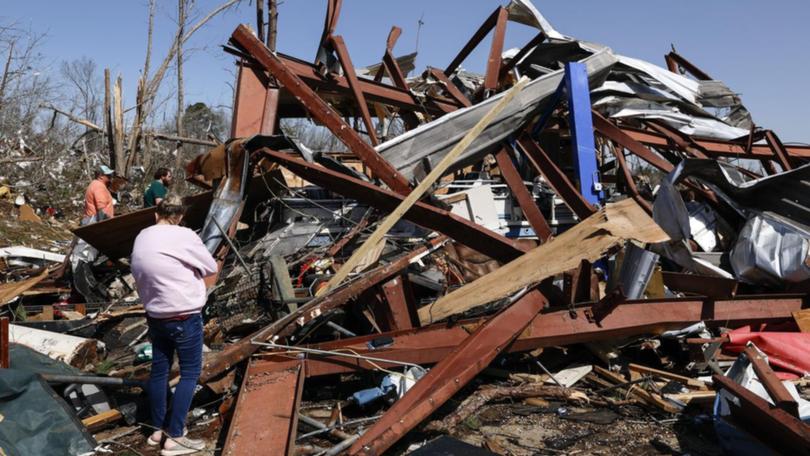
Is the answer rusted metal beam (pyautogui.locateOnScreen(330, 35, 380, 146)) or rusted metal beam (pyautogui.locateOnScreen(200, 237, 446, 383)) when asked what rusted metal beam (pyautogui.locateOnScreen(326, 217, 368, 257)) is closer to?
rusted metal beam (pyautogui.locateOnScreen(330, 35, 380, 146))

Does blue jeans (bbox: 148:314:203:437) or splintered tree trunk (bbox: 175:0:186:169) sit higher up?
splintered tree trunk (bbox: 175:0:186:169)

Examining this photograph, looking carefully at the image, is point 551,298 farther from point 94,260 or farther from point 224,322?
point 94,260

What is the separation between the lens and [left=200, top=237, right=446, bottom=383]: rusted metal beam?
416 centimetres

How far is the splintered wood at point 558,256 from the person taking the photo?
Result: 14.2 ft

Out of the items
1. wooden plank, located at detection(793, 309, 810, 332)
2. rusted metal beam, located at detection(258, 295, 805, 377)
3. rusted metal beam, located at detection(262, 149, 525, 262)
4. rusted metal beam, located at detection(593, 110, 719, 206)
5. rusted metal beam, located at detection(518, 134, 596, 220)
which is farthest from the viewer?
rusted metal beam, located at detection(593, 110, 719, 206)

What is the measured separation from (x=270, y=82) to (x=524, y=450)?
14.5 feet

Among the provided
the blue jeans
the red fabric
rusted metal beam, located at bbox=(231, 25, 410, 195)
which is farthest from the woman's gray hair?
the red fabric

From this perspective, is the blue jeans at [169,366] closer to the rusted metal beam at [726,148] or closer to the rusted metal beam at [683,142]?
the rusted metal beam at [726,148]

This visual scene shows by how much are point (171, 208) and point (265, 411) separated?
1.33 meters

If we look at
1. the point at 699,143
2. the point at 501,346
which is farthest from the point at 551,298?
the point at 699,143

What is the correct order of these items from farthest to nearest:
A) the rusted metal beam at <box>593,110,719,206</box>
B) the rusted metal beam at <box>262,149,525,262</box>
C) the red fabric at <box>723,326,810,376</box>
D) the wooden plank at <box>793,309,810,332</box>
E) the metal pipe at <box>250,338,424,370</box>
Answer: the rusted metal beam at <box>593,110,719,206</box>
the rusted metal beam at <box>262,149,525,262</box>
the wooden plank at <box>793,309,810,332</box>
the red fabric at <box>723,326,810,376</box>
the metal pipe at <box>250,338,424,370</box>

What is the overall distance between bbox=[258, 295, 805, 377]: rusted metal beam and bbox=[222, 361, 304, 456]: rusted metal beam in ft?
0.64

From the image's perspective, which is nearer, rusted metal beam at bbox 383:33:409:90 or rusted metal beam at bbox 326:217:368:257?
rusted metal beam at bbox 326:217:368:257

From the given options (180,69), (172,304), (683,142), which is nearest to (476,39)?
(683,142)
